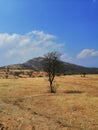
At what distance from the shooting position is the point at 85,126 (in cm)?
1903

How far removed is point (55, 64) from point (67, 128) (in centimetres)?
3231

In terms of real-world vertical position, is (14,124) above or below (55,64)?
below

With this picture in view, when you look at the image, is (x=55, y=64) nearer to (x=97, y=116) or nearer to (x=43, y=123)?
(x=97, y=116)

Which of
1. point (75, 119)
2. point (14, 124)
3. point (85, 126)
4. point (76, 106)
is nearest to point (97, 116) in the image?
point (75, 119)

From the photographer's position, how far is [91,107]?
27.1m

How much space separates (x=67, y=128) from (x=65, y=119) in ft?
12.8

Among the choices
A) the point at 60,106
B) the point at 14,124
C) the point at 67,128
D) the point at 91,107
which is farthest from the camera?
the point at 60,106

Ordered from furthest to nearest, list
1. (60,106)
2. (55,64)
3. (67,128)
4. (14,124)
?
1. (55,64)
2. (60,106)
3. (14,124)
4. (67,128)

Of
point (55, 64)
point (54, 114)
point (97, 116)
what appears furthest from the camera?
point (55, 64)

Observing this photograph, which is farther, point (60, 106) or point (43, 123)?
point (60, 106)

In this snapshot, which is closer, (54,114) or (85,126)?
(85,126)

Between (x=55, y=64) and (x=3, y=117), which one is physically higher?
(x=55, y=64)

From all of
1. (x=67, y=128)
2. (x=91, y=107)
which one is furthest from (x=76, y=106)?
(x=67, y=128)

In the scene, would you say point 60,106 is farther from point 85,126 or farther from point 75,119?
point 85,126
